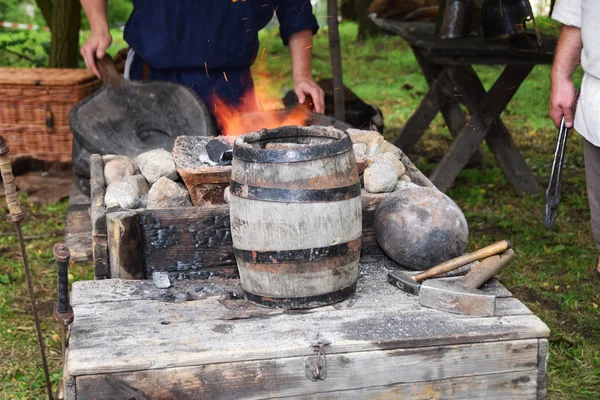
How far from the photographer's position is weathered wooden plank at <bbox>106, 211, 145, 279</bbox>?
263 centimetres

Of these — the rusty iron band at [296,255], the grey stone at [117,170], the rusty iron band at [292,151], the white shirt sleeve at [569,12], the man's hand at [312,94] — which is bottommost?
the rusty iron band at [296,255]

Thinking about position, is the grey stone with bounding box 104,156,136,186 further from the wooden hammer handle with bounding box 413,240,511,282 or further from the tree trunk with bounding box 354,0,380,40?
the tree trunk with bounding box 354,0,380,40

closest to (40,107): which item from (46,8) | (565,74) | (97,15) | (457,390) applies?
(46,8)

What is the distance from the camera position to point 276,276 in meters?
2.38

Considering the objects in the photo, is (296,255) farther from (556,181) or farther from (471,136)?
(471,136)

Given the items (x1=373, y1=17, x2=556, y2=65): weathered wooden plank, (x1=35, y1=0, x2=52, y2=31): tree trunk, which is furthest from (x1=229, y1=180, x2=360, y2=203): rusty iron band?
(x1=35, y1=0, x2=52, y2=31): tree trunk

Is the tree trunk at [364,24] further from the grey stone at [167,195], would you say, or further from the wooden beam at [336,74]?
the grey stone at [167,195]

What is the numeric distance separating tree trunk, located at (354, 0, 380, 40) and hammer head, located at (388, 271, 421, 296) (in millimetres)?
9753

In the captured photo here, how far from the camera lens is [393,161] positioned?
312cm

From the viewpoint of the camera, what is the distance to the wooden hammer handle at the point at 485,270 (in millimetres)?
2533

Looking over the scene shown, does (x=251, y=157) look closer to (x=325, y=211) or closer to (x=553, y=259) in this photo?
(x=325, y=211)

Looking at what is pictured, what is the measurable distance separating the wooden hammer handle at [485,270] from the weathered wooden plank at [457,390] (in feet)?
1.10

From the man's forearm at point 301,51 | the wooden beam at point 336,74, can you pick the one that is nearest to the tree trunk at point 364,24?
the wooden beam at point 336,74

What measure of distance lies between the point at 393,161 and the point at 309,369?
1185 mm
